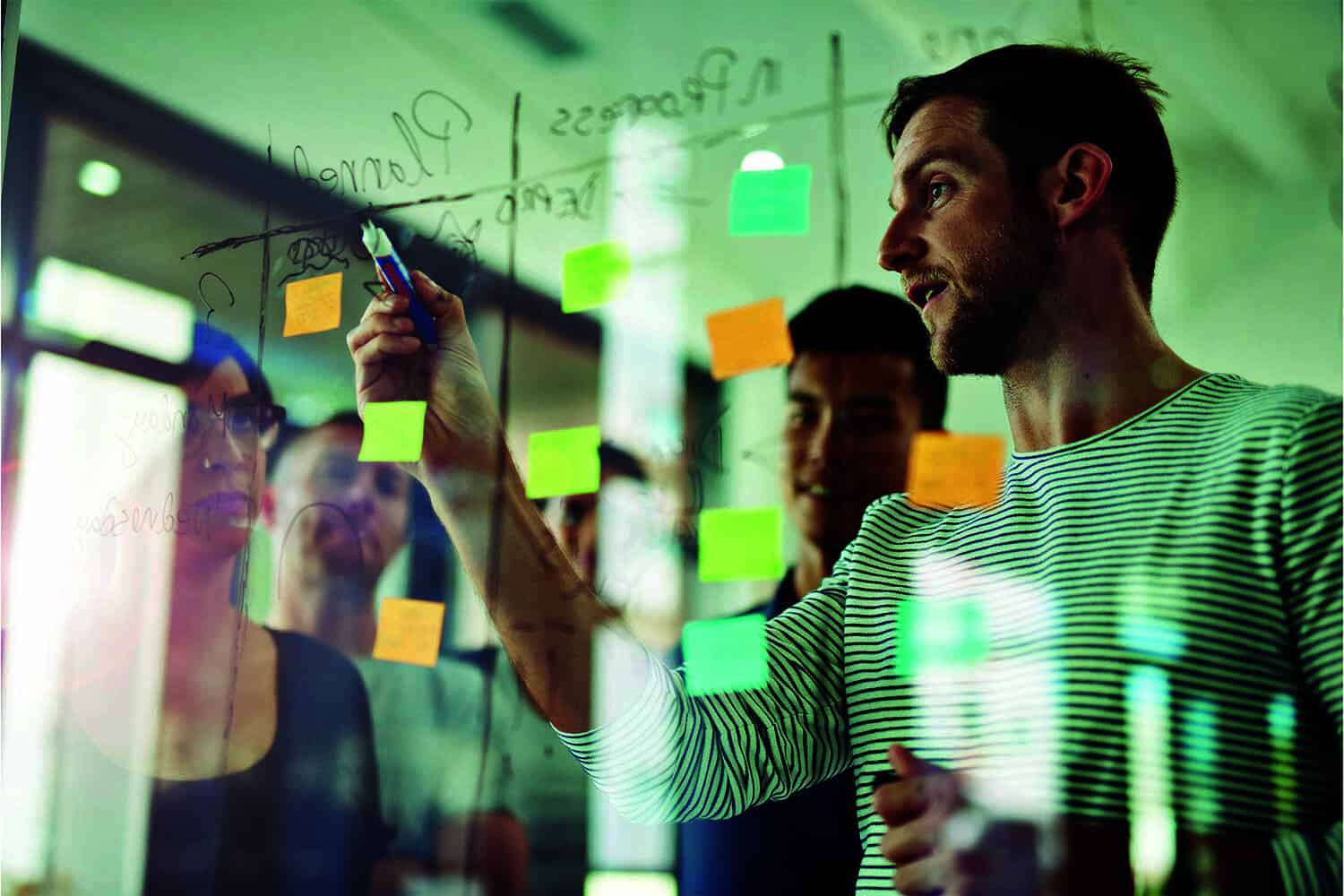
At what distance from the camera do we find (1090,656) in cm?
81

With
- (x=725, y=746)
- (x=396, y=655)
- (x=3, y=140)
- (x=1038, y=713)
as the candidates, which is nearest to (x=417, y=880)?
(x=396, y=655)

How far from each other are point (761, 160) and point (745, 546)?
348 millimetres

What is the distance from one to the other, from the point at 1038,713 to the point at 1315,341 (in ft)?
1.09

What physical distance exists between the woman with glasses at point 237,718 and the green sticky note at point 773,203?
592 millimetres

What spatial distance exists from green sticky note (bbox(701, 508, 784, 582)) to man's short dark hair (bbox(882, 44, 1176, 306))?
1.14 ft

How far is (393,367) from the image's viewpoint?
3.84ft

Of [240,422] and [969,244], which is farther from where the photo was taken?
[240,422]

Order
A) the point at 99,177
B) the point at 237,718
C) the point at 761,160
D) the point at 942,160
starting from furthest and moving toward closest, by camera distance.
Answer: the point at 99,177 < the point at 237,718 < the point at 761,160 < the point at 942,160

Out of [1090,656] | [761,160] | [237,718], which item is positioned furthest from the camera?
[237,718]

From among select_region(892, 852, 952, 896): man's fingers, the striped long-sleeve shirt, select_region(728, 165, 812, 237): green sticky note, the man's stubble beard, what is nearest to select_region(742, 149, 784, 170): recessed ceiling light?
select_region(728, 165, 812, 237): green sticky note

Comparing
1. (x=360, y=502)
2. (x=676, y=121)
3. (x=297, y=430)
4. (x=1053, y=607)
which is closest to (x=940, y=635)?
(x=1053, y=607)

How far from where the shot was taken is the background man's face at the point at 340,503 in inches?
46.9

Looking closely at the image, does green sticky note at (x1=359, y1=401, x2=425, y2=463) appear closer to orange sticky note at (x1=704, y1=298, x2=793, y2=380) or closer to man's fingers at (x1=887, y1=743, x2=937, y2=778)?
orange sticky note at (x1=704, y1=298, x2=793, y2=380)

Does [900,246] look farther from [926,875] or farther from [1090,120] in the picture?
[926,875]
